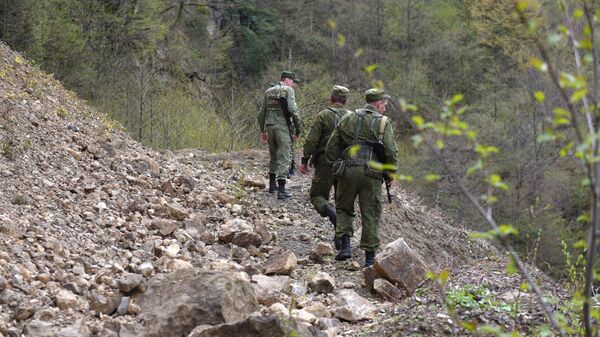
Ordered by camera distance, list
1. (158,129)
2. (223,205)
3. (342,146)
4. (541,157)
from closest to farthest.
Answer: (342,146)
(223,205)
(158,129)
(541,157)

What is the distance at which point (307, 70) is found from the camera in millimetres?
28375

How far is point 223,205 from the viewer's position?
941cm

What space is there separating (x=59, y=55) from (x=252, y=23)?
16364 mm

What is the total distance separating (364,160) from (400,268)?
113cm

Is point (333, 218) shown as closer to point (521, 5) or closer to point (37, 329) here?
point (37, 329)

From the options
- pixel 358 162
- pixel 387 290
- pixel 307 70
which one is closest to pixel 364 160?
pixel 358 162

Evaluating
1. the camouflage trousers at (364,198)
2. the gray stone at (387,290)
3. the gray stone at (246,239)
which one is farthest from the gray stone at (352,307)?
the gray stone at (246,239)

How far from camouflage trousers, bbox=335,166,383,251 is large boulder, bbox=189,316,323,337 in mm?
2852

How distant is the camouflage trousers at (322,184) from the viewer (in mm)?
8039

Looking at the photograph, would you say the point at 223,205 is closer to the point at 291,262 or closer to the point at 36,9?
the point at 291,262

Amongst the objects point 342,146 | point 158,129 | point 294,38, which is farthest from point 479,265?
point 294,38

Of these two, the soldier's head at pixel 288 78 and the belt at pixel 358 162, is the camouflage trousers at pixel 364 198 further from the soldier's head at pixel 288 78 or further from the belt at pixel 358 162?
the soldier's head at pixel 288 78

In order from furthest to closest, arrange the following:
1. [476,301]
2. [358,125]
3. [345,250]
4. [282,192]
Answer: [282,192], [345,250], [358,125], [476,301]

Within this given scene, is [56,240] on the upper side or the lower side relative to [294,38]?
lower
